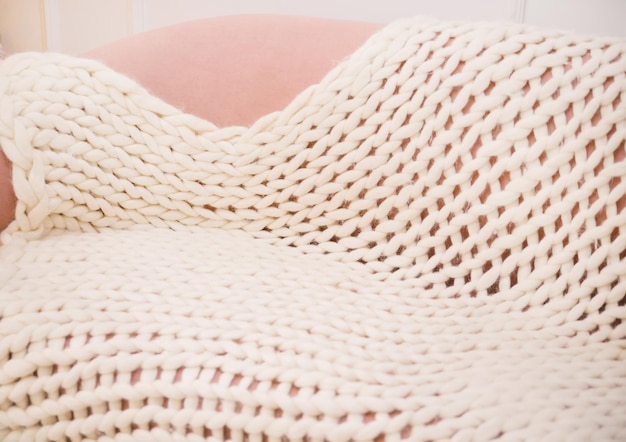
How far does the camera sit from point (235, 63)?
0.98 meters

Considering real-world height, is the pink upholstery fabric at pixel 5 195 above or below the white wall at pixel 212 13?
below

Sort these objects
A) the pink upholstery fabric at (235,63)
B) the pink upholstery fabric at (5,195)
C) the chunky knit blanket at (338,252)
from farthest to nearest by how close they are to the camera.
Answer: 1. the pink upholstery fabric at (235,63)
2. the pink upholstery fabric at (5,195)
3. the chunky knit blanket at (338,252)

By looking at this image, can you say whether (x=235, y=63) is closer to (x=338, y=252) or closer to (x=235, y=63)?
(x=235, y=63)

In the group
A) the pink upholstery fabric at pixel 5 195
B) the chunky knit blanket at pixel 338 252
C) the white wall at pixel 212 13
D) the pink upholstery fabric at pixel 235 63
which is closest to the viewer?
the chunky knit blanket at pixel 338 252

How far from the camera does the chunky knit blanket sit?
1.93 feet

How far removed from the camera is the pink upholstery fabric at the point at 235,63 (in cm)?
95

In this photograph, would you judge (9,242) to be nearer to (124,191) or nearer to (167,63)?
(124,191)

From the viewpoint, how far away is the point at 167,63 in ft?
3.17

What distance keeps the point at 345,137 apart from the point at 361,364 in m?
0.35

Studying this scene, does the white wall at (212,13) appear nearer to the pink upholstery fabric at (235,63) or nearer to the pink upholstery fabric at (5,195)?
the pink upholstery fabric at (235,63)

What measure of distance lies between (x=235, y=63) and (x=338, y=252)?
0.38 metres

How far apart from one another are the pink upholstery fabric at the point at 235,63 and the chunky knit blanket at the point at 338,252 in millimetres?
101

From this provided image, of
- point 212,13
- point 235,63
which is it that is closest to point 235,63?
point 235,63

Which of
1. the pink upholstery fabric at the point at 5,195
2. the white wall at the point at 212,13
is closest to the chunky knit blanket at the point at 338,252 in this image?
the pink upholstery fabric at the point at 5,195
